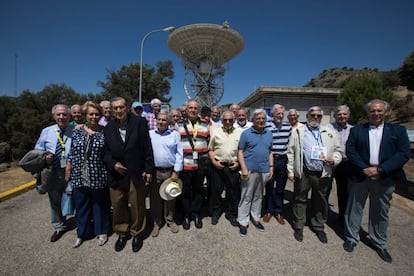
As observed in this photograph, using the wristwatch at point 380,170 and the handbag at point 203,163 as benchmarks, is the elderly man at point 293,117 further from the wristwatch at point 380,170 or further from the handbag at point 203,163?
the handbag at point 203,163

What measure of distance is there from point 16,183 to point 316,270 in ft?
21.4

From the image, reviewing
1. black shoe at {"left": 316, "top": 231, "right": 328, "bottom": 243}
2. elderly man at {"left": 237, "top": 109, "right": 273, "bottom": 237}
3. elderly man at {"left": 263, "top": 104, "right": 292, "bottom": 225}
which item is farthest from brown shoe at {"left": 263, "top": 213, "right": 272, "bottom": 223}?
black shoe at {"left": 316, "top": 231, "right": 328, "bottom": 243}

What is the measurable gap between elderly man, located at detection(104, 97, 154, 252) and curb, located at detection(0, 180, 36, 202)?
10.6 feet

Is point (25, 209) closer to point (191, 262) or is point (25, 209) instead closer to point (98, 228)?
point (98, 228)

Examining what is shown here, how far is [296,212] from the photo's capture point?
9.82 feet

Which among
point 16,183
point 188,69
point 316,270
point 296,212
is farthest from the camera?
point 188,69

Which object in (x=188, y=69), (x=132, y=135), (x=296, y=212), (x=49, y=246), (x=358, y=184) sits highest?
(x=188, y=69)

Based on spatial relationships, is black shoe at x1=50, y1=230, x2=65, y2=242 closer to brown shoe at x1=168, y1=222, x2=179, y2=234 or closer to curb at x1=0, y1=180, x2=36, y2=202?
brown shoe at x1=168, y1=222, x2=179, y2=234

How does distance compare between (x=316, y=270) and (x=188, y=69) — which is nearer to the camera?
(x=316, y=270)

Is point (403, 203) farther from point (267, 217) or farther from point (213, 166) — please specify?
point (213, 166)

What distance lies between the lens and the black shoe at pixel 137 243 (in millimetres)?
2534

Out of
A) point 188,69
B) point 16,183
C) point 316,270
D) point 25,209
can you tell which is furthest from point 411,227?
point 188,69

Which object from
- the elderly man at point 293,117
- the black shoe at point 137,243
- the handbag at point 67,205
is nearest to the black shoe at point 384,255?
the elderly man at point 293,117

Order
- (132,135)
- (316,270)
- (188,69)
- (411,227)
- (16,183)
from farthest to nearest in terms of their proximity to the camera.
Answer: (188,69) < (16,183) < (411,227) < (132,135) < (316,270)
